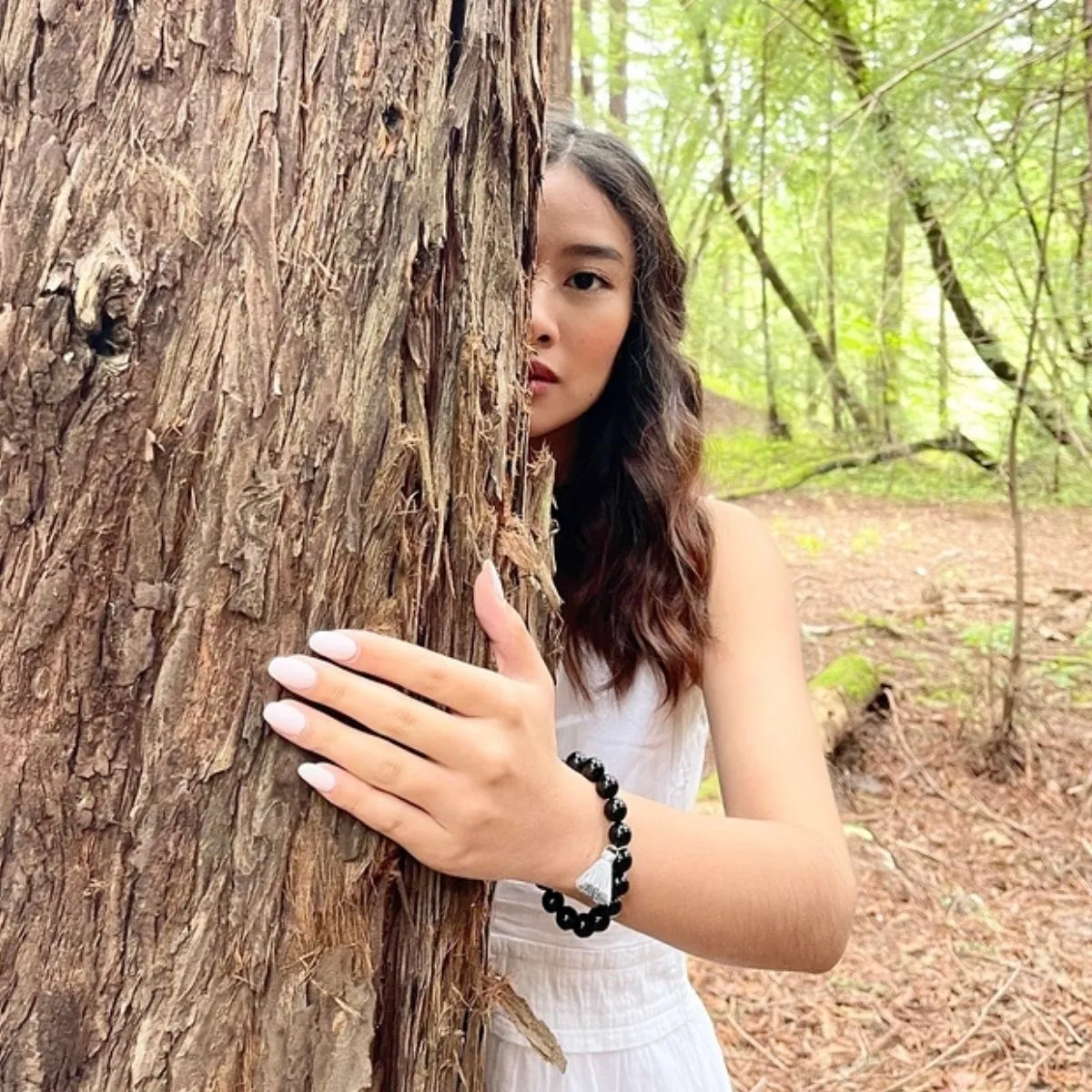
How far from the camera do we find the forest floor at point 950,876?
9.07ft

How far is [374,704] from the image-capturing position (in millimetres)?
750

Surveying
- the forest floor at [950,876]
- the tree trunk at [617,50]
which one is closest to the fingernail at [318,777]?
the forest floor at [950,876]

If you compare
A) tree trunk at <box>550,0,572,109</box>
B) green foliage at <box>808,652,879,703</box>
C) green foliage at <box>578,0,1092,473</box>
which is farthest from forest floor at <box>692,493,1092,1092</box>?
tree trunk at <box>550,0,572,109</box>

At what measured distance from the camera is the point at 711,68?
5324 millimetres

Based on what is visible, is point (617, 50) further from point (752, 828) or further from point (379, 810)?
point (379, 810)

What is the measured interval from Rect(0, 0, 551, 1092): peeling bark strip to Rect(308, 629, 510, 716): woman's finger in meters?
0.03

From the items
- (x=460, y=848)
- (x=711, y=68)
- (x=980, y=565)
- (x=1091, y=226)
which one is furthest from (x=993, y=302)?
(x=460, y=848)

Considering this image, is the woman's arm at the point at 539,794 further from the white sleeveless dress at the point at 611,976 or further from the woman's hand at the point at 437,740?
the white sleeveless dress at the point at 611,976

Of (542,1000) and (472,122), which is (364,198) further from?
(542,1000)

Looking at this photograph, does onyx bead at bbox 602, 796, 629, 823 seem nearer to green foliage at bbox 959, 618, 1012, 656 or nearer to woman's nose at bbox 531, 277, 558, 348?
woman's nose at bbox 531, 277, 558, 348

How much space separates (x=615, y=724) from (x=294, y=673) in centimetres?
76

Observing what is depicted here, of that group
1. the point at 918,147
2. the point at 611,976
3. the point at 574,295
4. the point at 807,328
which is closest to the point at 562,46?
the point at 918,147

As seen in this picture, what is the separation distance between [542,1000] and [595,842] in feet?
1.97

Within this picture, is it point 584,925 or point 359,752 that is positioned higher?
point 359,752
